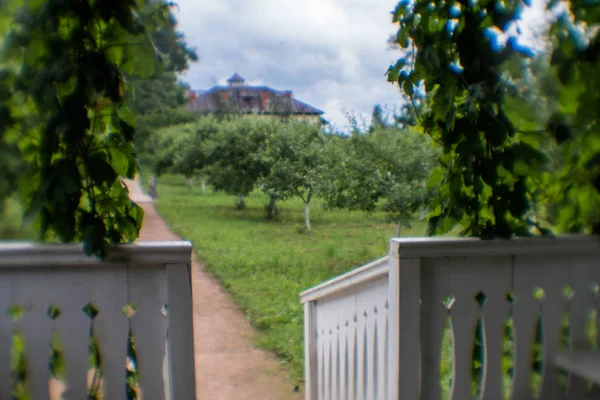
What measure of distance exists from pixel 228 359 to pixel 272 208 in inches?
184

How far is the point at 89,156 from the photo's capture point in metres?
1.40

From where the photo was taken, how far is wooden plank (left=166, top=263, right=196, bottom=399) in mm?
1330

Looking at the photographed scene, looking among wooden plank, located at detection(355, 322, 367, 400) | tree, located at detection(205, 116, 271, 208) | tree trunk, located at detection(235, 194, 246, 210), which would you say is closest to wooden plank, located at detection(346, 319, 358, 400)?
wooden plank, located at detection(355, 322, 367, 400)

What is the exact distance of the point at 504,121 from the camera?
5.11 feet

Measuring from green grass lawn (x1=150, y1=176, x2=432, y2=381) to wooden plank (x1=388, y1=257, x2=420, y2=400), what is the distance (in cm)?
364

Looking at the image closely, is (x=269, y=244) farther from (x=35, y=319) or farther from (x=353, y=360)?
(x=35, y=319)

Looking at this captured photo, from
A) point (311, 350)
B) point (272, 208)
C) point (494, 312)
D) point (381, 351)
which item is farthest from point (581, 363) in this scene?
point (272, 208)

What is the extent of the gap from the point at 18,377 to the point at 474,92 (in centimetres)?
140

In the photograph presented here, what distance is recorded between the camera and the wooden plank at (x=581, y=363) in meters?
1.39

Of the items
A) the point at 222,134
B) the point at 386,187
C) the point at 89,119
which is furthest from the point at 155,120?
the point at 222,134

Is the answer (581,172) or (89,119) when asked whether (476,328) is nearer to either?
(581,172)

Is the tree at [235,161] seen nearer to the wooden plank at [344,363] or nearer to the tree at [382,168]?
the tree at [382,168]

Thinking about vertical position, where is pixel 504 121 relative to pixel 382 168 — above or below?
above

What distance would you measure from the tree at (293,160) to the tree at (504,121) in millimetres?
4918
